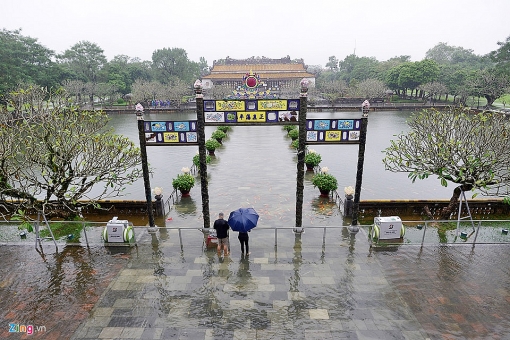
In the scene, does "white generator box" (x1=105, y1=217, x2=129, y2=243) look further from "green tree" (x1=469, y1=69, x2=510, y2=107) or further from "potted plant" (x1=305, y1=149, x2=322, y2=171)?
"green tree" (x1=469, y1=69, x2=510, y2=107)

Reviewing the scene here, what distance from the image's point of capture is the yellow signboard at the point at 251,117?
1177 cm

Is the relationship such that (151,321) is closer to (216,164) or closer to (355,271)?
(355,271)

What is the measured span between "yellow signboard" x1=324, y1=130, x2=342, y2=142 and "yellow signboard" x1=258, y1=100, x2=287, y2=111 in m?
1.96

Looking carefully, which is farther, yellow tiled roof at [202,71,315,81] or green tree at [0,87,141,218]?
yellow tiled roof at [202,71,315,81]

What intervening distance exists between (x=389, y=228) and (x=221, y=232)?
247 inches

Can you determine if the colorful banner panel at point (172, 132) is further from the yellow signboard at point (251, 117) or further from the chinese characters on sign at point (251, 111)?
the yellow signboard at point (251, 117)

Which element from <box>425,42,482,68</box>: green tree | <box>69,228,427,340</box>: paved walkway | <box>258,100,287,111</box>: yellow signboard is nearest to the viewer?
<box>69,228,427,340</box>: paved walkway

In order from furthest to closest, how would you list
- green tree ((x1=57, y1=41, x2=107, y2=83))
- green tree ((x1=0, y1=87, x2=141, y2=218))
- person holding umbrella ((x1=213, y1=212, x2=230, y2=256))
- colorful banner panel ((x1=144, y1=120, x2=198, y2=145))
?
green tree ((x1=57, y1=41, x2=107, y2=83))
colorful banner panel ((x1=144, y1=120, x2=198, y2=145))
green tree ((x1=0, y1=87, x2=141, y2=218))
person holding umbrella ((x1=213, y1=212, x2=230, y2=256))

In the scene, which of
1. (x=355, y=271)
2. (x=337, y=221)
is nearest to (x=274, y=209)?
(x=337, y=221)

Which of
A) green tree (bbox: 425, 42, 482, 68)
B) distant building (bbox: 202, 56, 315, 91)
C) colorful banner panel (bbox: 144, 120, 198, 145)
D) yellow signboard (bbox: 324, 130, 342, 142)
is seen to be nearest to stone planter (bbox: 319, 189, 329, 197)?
yellow signboard (bbox: 324, 130, 342, 142)

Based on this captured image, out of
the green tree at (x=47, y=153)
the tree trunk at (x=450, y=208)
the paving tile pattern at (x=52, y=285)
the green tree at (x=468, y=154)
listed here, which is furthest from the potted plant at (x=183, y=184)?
the tree trunk at (x=450, y=208)

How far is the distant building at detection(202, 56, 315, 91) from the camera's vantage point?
86.6 metres

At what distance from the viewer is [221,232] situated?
1106 cm

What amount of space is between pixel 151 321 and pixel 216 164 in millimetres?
A: 17402
